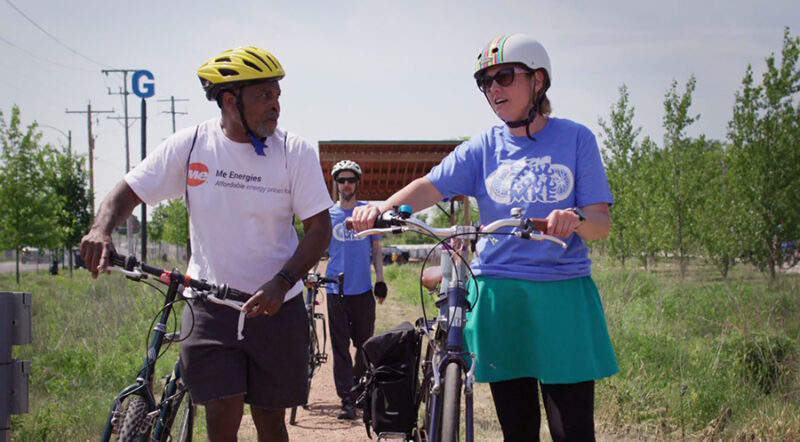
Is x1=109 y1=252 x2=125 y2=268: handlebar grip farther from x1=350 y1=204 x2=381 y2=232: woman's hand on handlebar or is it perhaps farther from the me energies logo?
x1=350 y1=204 x2=381 y2=232: woman's hand on handlebar

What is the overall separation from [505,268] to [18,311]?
2591 mm

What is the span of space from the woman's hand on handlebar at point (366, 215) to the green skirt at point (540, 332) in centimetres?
62

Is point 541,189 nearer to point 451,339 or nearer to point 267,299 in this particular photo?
point 451,339

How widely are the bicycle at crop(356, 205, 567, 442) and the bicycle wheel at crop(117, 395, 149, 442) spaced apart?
136cm

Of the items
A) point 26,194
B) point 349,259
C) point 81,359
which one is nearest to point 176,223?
point 26,194

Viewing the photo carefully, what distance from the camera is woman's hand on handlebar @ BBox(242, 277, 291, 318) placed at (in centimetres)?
320

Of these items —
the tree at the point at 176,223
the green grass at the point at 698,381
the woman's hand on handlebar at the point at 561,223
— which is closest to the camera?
the woman's hand on handlebar at the point at 561,223

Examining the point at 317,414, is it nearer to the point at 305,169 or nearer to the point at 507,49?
the point at 305,169

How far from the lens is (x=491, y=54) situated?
3373 mm

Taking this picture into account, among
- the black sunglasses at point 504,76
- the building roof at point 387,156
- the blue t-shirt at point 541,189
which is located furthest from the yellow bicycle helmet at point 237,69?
the building roof at point 387,156

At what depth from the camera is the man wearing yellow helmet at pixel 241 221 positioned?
3418mm

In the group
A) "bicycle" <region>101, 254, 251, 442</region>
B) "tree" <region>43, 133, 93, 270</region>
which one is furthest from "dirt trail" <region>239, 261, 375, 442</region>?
"tree" <region>43, 133, 93, 270</region>

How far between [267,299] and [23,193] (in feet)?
88.5

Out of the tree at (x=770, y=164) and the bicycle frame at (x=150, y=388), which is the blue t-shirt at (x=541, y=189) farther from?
the tree at (x=770, y=164)
